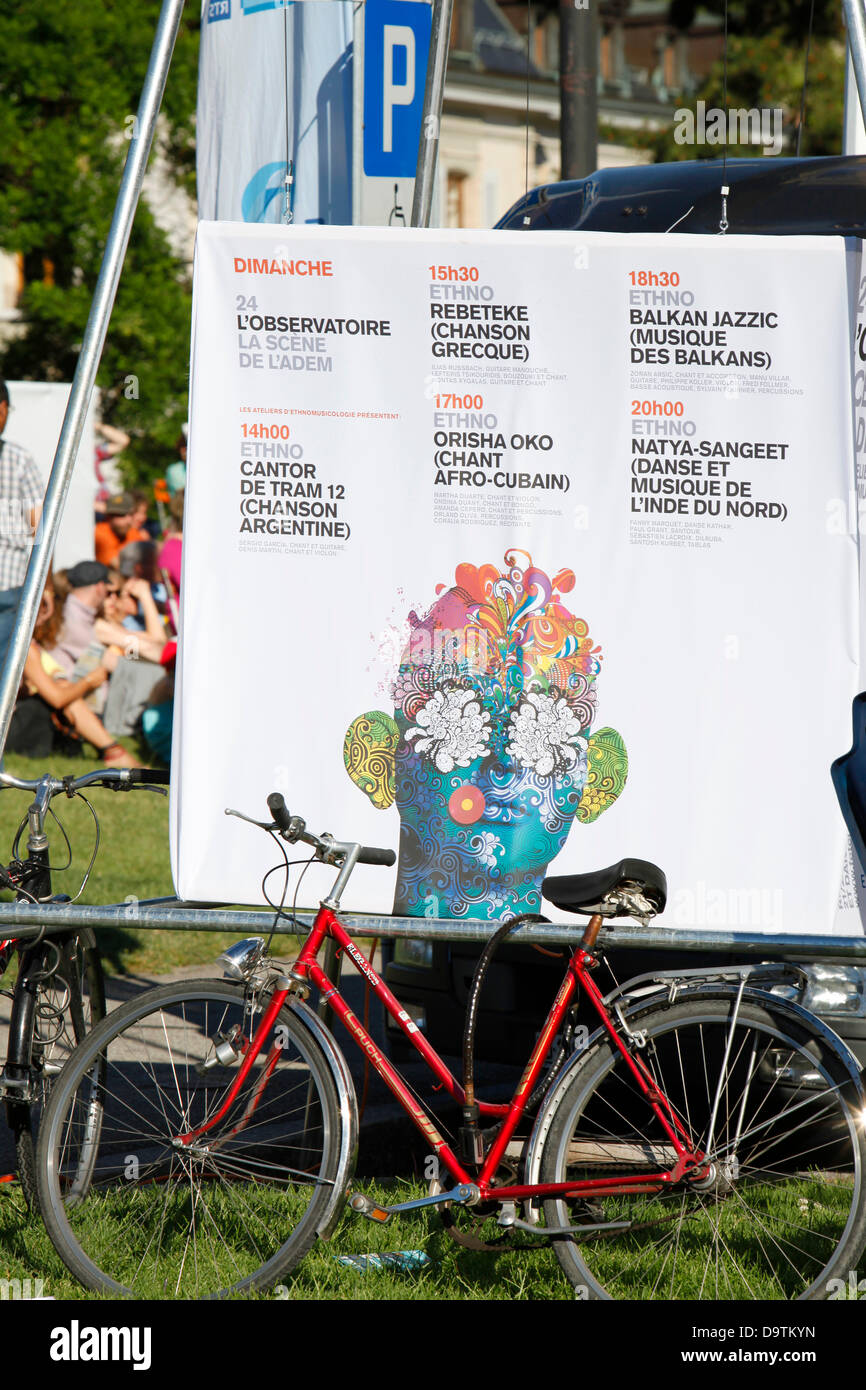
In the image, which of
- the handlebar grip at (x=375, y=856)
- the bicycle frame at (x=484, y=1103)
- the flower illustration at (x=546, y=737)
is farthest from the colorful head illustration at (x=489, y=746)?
the bicycle frame at (x=484, y=1103)

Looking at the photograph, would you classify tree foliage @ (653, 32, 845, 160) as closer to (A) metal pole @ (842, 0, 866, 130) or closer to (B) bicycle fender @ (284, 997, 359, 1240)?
(A) metal pole @ (842, 0, 866, 130)

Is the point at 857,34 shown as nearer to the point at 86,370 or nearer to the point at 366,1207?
the point at 86,370

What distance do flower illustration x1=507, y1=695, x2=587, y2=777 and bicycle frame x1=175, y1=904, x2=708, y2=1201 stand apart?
1.63 ft

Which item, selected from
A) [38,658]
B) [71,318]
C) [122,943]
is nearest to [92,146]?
[71,318]

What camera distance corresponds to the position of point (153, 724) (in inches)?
477

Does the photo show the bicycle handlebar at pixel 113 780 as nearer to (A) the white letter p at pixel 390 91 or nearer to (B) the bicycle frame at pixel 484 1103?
(B) the bicycle frame at pixel 484 1103

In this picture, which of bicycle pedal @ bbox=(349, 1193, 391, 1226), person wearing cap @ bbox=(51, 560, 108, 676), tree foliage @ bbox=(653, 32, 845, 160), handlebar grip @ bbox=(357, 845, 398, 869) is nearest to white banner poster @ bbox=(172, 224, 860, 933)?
handlebar grip @ bbox=(357, 845, 398, 869)

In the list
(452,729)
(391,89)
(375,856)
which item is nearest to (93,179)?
(391,89)

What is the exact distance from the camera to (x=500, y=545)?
4.14 meters

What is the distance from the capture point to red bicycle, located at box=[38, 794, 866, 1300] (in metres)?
3.75

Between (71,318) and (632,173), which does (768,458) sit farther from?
(71,318)

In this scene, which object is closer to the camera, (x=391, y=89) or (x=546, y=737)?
(x=546, y=737)

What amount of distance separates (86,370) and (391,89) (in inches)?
101
